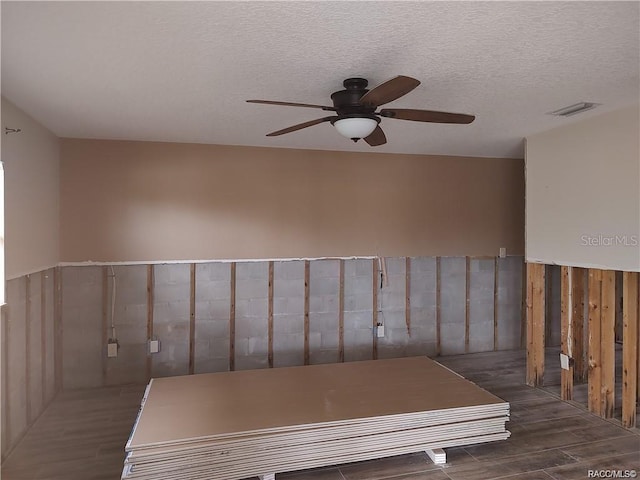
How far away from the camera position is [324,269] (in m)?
4.91

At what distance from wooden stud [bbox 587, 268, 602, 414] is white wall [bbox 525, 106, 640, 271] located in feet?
0.55

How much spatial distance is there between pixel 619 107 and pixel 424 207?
2282mm

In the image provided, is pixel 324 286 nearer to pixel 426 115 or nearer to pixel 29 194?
pixel 426 115

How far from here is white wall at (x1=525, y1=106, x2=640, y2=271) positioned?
3266mm

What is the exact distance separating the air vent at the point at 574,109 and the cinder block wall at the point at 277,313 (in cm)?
226

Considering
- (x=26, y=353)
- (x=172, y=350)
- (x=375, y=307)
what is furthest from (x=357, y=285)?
(x=26, y=353)

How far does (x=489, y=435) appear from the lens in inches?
121

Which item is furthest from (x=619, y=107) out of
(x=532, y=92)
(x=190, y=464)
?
(x=190, y=464)

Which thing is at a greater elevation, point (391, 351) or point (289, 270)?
point (289, 270)

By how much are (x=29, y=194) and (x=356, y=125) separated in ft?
8.66

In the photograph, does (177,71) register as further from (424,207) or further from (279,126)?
(424,207)

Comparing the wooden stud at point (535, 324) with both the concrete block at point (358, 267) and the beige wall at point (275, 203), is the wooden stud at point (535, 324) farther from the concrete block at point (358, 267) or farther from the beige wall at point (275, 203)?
the concrete block at point (358, 267)

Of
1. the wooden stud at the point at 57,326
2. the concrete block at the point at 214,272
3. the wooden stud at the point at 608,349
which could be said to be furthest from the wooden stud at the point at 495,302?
the wooden stud at the point at 57,326

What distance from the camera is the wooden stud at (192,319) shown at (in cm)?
451
